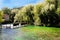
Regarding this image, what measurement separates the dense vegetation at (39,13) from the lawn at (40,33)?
8 cm

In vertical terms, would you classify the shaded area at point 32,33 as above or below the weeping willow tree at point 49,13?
below

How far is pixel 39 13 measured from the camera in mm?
2643

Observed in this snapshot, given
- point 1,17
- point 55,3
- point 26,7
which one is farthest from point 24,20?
point 55,3

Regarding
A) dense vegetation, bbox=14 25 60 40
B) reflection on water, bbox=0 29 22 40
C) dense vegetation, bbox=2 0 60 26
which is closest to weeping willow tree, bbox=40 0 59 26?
dense vegetation, bbox=2 0 60 26

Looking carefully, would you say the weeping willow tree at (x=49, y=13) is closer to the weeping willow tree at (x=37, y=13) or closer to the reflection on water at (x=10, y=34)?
the weeping willow tree at (x=37, y=13)

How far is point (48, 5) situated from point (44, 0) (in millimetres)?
110

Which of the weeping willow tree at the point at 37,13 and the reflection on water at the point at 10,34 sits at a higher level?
the weeping willow tree at the point at 37,13

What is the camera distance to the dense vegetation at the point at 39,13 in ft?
8.52

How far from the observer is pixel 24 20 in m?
2.62

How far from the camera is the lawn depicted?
2537 mm

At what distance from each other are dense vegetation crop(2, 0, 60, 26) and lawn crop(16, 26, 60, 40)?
8 centimetres

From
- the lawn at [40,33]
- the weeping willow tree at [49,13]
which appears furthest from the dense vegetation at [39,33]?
the weeping willow tree at [49,13]

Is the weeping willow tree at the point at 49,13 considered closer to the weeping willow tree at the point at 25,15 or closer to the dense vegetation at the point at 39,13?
the dense vegetation at the point at 39,13

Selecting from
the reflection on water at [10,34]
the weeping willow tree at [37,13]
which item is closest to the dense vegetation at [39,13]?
the weeping willow tree at [37,13]
